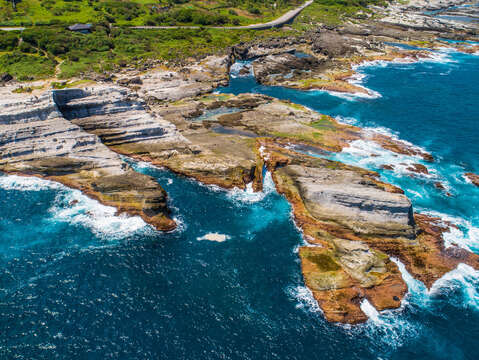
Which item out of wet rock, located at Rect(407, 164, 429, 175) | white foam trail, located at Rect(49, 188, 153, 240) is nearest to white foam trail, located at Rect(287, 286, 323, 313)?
white foam trail, located at Rect(49, 188, 153, 240)

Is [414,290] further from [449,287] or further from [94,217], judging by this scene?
[94,217]

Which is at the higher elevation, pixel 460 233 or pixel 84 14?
pixel 84 14

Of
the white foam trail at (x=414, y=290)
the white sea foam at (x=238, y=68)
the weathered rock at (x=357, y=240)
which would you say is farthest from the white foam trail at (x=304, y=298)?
the white sea foam at (x=238, y=68)

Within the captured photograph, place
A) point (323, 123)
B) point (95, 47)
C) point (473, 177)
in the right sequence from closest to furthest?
point (473, 177)
point (323, 123)
point (95, 47)

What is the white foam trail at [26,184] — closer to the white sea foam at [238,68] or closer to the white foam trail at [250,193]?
the white foam trail at [250,193]

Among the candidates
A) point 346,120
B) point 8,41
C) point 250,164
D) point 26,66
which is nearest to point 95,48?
point 8,41

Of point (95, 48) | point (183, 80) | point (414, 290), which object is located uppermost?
point (95, 48)
